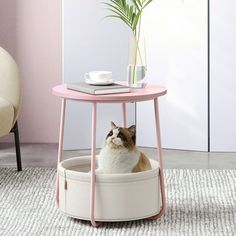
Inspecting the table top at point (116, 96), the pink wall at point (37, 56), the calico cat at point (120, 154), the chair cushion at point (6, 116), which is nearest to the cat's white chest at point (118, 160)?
the calico cat at point (120, 154)

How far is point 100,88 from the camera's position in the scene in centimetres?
279

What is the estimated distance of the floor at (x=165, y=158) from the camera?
13.0 feet

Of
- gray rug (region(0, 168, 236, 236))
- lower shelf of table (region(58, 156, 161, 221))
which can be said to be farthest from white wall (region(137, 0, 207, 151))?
lower shelf of table (region(58, 156, 161, 221))

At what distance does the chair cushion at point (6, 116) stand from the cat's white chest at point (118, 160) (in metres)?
0.82

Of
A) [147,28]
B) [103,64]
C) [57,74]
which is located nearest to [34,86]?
[57,74]

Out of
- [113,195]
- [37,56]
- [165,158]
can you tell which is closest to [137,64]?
[113,195]

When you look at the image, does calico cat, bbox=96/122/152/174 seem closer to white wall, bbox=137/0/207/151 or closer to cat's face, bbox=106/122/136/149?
cat's face, bbox=106/122/136/149

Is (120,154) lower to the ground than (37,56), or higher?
lower

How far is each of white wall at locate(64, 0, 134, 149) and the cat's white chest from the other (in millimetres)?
1510

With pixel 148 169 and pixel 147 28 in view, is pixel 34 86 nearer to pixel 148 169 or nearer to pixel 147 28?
pixel 147 28

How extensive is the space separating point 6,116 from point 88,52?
3.01 ft

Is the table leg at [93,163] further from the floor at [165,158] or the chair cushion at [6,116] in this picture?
the floor at [165,158]

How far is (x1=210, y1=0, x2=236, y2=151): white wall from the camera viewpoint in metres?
4.11

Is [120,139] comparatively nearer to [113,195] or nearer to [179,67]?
[113,195]
